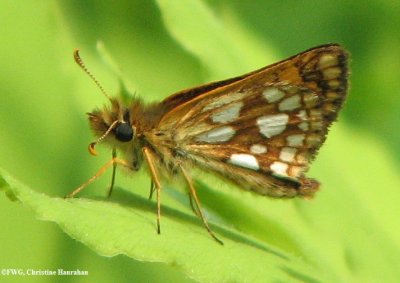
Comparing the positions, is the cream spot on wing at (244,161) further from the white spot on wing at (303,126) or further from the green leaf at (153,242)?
the green leaf at (153,242)

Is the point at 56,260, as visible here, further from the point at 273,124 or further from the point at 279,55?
the point at 279,55

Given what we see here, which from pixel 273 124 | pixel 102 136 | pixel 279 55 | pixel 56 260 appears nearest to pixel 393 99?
pixel 279 55

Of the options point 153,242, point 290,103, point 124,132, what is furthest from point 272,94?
point 153,242

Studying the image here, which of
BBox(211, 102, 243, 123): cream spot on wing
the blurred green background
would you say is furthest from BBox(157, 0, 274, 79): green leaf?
BBox(211, 102, 243, 123): cream spot on wing

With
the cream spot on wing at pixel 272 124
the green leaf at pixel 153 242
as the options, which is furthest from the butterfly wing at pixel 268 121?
the green leaf at pixel 153 242

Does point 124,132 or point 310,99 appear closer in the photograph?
point 124,132

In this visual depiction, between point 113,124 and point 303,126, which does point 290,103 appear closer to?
point 303,126

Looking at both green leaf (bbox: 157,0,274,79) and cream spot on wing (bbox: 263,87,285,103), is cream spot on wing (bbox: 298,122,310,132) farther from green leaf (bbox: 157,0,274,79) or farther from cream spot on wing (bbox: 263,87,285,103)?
green leaf (bbox: 157,0,274,79)
